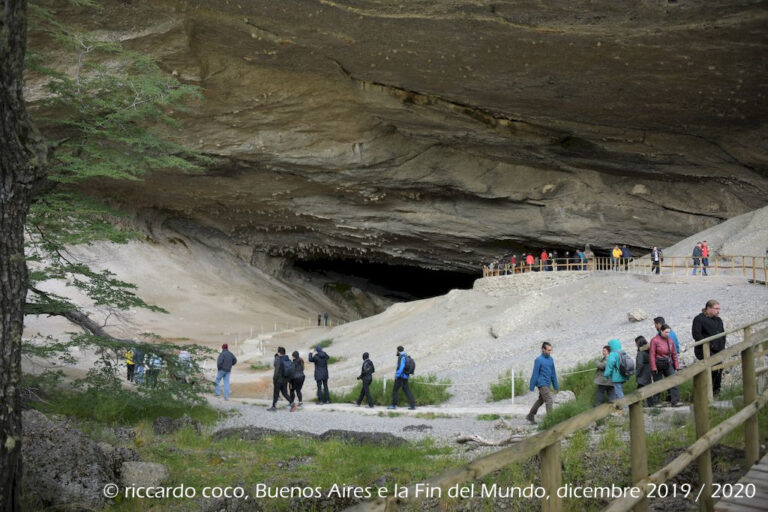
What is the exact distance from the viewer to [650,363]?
9945 millimetres

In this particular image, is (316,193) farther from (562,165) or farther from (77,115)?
(77,115)

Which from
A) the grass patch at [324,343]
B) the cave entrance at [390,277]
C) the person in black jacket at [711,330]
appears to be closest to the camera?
the person in black jacket at [711,330]

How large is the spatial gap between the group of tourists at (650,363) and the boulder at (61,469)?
22.8 feet

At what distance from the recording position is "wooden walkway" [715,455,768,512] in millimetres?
4062

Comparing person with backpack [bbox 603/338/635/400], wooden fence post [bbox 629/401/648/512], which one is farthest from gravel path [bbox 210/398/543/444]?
wooden fence post [bbox 629/401/648/512]

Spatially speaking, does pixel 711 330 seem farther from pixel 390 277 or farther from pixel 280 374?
pixel 390 277

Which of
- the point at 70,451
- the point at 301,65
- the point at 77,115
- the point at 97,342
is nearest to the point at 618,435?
the point at 70,451

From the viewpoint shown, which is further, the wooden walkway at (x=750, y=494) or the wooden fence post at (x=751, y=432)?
the wooden fence post at (x=751, y=432)

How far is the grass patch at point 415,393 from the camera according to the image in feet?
51.7

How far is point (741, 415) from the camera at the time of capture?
190 inches

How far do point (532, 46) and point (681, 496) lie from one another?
18809 mm

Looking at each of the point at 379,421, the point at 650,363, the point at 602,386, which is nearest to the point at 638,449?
the point at 650,363

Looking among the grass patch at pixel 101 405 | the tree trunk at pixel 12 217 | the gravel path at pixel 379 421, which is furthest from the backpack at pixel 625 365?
the tree trunk at pixel 12 217

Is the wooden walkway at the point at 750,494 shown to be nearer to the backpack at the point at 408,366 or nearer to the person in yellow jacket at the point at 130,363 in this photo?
the person in yellow jacket at the point at 130,363
